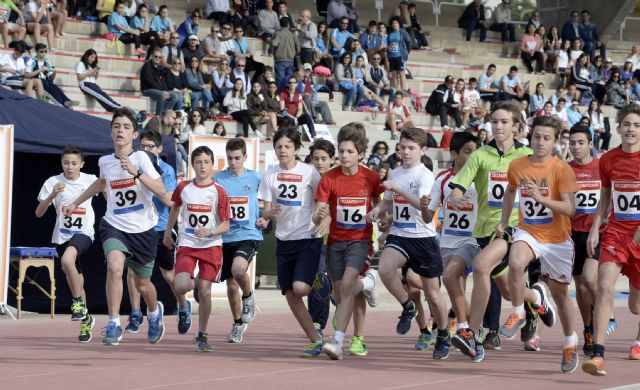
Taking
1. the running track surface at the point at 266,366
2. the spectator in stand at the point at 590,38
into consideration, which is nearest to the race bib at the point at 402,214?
the running track surface at the point at 266,366

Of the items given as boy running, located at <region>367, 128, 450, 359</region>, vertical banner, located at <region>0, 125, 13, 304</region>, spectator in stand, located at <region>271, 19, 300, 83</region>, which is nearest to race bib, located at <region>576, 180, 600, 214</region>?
boy running, located at <region>367, 128, 450, 359</region>

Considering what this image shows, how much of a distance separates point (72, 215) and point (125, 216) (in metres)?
2.54

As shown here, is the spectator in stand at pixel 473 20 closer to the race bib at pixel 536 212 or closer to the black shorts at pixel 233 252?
the black shorts at pixel 233 252

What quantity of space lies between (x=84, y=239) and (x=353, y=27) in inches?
747

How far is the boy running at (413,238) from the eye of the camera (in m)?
11.1

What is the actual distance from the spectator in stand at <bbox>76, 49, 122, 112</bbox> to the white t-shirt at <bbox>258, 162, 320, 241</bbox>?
480 inches

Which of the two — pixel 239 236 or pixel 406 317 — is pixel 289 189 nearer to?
pixel 239 236

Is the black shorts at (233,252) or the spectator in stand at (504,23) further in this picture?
the spectator in stand at (504,23)

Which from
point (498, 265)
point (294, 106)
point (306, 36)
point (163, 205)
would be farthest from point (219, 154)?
point (306, 36)

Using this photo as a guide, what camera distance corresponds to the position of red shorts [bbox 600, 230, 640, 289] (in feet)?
33.0

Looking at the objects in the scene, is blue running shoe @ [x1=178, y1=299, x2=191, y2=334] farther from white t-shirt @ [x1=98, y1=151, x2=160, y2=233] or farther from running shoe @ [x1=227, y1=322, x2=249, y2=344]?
white t-shirt @ [x1=98, y1=151, x2=160, y2=233]

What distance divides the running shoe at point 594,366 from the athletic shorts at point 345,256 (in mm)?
2344

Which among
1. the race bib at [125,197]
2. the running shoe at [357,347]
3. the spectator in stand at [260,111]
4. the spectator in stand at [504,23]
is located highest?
the spectator in stand at [504,23]

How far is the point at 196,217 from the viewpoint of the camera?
11.9 metres
